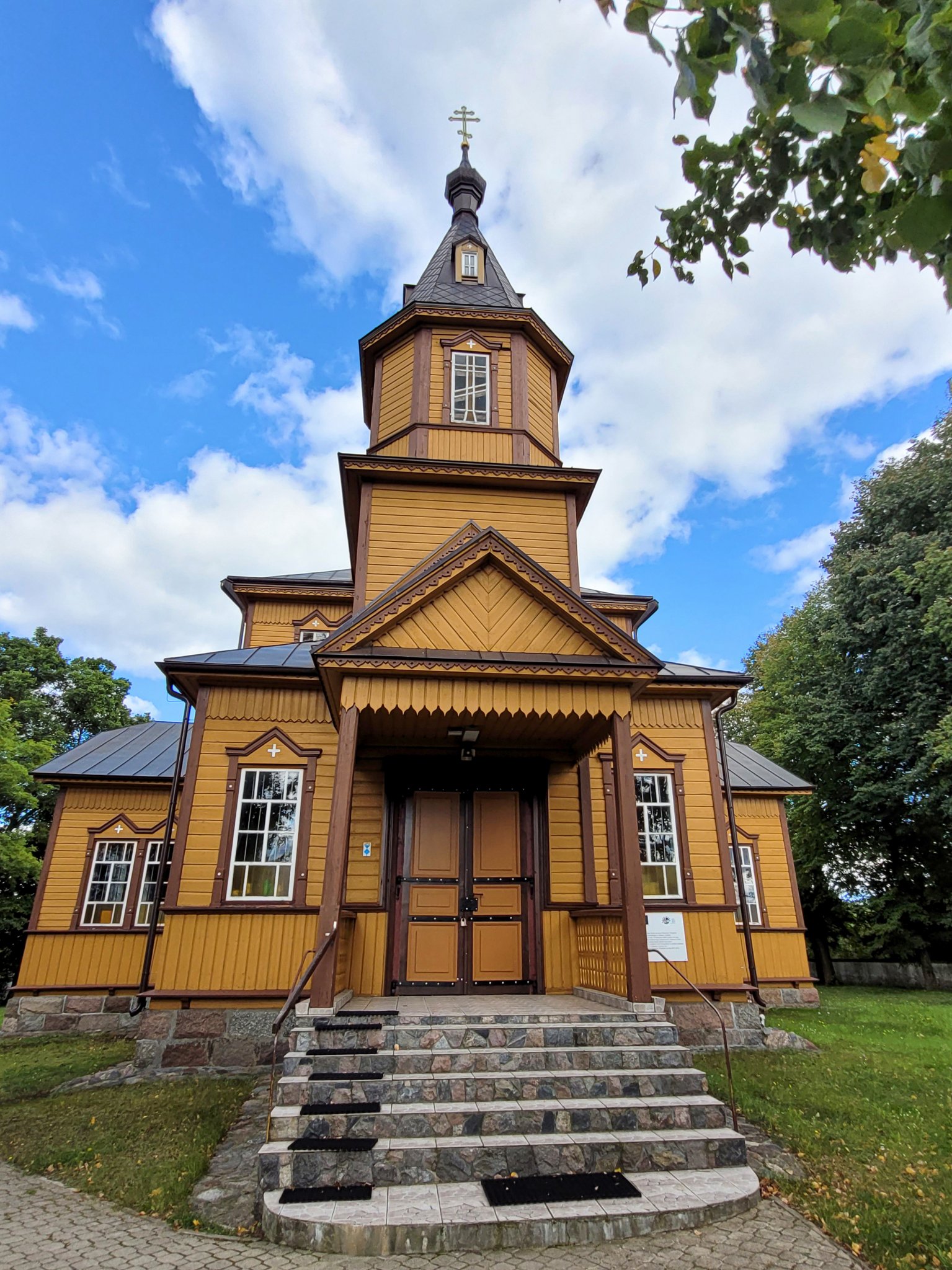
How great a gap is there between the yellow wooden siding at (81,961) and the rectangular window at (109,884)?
0.30 meters

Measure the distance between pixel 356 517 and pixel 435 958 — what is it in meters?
6.98

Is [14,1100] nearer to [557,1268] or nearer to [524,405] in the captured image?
[557,1268]

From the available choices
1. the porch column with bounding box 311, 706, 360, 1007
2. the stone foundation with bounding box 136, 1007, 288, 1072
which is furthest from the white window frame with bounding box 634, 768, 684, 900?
the stone foundation with bounding box 136, 1007, 288, 1072

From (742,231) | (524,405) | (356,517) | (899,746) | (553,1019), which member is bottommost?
(553,1019)

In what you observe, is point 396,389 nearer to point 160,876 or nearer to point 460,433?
point 460,433

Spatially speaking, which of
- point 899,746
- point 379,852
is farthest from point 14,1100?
point 899,746

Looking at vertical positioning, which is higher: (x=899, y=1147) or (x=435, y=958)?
(x=435, y=958)

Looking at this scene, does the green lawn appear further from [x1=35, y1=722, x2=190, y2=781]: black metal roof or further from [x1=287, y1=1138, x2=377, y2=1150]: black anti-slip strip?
[x1=35, y1=722, x2=190, y2=781]: black metal roof

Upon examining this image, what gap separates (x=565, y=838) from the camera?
933 centimetres

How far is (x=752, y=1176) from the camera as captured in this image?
185 inches

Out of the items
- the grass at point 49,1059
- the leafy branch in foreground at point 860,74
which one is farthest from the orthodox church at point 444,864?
the leafy branch in foreground at point 860,74

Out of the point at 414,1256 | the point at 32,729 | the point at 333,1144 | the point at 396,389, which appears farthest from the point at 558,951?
the point at 32,729

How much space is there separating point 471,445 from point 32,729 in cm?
2377

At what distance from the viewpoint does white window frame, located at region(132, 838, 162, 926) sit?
1298 cm
